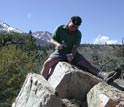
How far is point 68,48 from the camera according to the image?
12.8 meters

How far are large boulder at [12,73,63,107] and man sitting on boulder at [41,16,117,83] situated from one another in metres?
0.78

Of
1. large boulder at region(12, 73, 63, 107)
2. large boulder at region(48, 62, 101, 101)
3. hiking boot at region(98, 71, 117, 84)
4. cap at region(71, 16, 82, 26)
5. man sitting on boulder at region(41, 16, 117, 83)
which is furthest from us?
man sitting on boulder at region(41, 16, 117, 83)

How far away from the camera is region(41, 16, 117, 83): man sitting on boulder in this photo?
12.5 meters

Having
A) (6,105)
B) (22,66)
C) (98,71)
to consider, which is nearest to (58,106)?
(98,71)

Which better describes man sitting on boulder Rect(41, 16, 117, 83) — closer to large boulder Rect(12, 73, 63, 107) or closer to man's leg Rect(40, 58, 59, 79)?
man's leg Rect(40, 58, 59, 79)

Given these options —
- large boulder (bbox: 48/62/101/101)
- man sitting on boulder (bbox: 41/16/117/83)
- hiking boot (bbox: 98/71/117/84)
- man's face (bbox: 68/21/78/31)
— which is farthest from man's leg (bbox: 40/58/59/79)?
hiking boot (bbox: 98/71/117/84)

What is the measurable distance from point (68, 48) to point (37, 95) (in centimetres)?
224

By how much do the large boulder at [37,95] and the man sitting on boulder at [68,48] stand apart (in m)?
0.78

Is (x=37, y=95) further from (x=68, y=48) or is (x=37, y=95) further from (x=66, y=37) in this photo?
(x=66, y=37)

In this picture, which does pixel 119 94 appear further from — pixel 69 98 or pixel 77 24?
pixel 77 24

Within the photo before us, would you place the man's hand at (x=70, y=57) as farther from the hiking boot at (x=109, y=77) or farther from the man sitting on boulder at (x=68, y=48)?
the hiking boot at (x=109, y=77)

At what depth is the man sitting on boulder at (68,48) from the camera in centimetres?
1248

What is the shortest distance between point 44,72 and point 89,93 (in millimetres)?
1768

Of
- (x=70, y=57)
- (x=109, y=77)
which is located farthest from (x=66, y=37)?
(x=109, y=77)
